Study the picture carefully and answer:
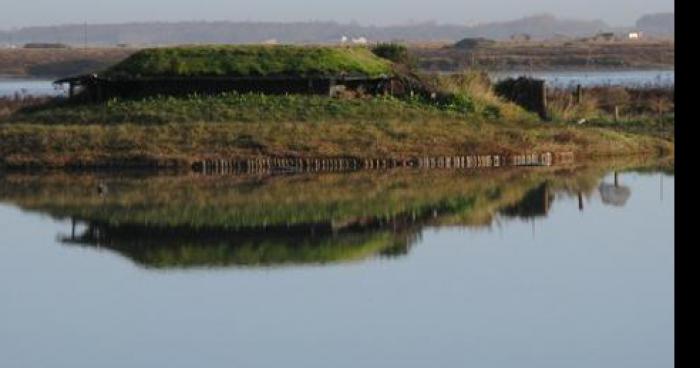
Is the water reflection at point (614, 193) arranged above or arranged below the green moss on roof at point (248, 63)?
below

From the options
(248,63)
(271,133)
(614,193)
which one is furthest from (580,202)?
(248,63)

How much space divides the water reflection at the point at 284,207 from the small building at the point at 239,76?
5628 millimetres

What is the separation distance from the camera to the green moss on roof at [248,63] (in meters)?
30.0

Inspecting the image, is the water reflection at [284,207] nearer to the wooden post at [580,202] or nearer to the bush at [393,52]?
the wooden post at [580,202]

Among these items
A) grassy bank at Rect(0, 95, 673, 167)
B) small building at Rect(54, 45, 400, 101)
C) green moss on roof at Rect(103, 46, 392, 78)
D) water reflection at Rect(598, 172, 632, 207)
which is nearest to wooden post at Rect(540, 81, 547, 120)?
grassy bank at Rect(0, 95, 673, 167)

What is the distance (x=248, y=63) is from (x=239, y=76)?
0.54 meters

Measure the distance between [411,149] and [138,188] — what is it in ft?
17.9

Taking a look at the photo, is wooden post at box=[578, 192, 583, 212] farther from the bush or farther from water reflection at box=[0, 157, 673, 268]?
the bush

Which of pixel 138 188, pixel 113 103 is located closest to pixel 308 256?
pixel 138 188

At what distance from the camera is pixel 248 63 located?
30391 millimetres

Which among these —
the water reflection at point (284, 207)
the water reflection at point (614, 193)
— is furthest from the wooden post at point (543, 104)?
the water reflection at point (614, 193)

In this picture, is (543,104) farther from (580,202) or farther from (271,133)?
(580,202)
